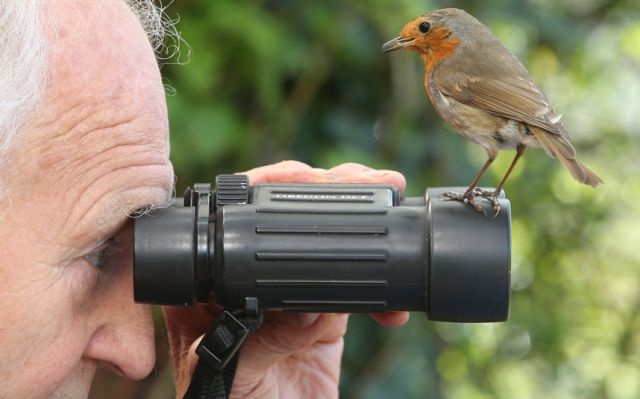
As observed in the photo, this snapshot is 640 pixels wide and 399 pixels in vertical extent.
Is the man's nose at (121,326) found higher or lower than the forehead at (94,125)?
lower

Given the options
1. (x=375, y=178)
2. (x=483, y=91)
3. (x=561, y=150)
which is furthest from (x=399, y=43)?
(x=375, y=178)

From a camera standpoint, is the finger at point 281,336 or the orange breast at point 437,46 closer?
the finger at point 281,336

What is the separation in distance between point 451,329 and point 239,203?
1788 mm

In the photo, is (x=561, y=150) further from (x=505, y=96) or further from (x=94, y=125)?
(x=94, y=125)

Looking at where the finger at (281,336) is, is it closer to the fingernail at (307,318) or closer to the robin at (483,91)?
the fingernail at (307,318)

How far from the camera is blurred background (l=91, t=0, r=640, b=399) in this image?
268 cm

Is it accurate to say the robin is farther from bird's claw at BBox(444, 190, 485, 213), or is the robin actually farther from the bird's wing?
bird's claw at BBox(444, 190, 485, 213)

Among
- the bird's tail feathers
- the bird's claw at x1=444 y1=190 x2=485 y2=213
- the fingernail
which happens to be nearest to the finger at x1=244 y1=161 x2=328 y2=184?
the fingernail

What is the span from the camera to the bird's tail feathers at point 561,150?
1.91 m

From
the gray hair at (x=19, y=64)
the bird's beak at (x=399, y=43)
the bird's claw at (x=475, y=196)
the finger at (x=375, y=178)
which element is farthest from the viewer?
the bird's beak at (x=399, y=43)

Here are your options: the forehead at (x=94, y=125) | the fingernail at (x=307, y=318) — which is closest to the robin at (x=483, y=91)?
the fingernail at (x=307, y=318)

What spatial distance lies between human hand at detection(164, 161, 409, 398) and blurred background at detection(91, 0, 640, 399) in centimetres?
78

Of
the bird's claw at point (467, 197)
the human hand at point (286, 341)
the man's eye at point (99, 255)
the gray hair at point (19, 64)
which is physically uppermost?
the gray hair at point (19, 64)

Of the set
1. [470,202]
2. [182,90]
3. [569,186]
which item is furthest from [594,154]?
[470,202]
